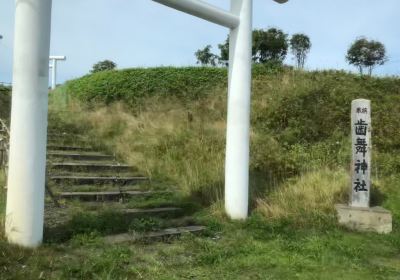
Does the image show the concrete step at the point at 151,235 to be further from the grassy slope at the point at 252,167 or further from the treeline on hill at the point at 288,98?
the treeline on hill at the point at 288,98

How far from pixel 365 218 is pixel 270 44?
18815 mm

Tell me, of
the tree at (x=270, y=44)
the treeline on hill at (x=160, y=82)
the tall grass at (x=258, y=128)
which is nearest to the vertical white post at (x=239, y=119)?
the tall grass at (x=258, y=128)

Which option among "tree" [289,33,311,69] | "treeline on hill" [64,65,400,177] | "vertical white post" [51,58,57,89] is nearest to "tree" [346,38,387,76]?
"tree" [289,33,311,69]

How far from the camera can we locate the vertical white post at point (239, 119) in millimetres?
7426

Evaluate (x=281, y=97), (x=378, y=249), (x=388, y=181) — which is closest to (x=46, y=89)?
(x=378, y=249)

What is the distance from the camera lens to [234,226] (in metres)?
7.09

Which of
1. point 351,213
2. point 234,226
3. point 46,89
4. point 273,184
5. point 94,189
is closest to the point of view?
point 46,89

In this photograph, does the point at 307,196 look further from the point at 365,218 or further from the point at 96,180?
the point at 96,180

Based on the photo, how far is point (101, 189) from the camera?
8445 mm

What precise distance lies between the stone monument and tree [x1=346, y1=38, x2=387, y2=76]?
61.8 feet

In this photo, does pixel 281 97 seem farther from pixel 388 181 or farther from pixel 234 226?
pixel 234 226

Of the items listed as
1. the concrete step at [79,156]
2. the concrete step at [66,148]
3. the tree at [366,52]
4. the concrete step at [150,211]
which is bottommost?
the concrete step at [150,211]

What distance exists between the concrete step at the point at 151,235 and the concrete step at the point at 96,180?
2740 millimetres

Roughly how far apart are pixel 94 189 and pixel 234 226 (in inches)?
110
